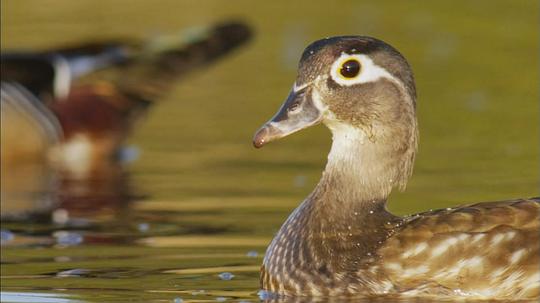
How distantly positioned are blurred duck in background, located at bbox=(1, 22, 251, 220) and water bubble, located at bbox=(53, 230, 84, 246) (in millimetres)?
3337

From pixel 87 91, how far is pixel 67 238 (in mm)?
4091

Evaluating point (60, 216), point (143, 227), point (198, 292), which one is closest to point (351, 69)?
point (198, 292)

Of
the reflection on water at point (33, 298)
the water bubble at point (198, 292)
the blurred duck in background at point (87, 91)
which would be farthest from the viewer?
the blurred duck in background at point (87, 91)

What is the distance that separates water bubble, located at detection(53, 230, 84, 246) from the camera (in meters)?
9.62

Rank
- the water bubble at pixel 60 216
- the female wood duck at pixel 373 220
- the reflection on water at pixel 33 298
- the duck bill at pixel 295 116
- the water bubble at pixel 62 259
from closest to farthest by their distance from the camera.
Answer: the female wood duck at pixel 373 220 → the reflection on water at pixel 33 298 → the duck bill at pixel 295 116 → the water bubble at pixel 62 259 → the water bubble at pixel 60 216

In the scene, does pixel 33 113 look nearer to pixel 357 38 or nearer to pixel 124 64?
pixel 124 64

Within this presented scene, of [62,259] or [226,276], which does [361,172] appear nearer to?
[226,276]

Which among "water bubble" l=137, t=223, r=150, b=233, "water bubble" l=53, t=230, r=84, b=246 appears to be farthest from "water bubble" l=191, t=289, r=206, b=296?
"water bubble" l=137, t=223, r=150, b=233

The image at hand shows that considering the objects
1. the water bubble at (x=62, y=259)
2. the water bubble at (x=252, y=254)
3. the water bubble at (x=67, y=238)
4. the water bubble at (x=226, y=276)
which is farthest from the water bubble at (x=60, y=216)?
the water bubble at (x=226, y=276)

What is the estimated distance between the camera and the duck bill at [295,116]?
26.8ft

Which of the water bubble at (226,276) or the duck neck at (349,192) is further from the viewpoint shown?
the water bubble at (226,276)

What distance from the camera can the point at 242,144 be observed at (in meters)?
13.4

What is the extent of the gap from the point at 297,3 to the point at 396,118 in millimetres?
12909

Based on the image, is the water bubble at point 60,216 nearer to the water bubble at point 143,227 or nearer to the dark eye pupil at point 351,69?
the water bubble at point 143,227
